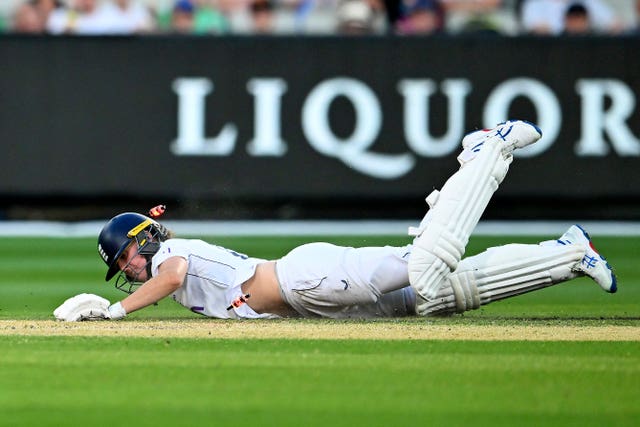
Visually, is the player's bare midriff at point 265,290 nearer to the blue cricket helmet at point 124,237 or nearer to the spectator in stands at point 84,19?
the blue cricket helmet at point 124,237

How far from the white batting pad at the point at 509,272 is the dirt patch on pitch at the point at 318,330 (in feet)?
0.74

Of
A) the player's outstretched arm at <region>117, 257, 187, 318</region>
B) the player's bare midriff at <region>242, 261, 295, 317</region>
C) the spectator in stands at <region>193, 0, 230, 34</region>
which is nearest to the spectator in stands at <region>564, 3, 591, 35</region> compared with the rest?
the spectator in stands at <region>193, 0, 230, 34</region>

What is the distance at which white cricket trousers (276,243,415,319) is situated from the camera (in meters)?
7.63

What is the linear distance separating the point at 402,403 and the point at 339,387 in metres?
0.39

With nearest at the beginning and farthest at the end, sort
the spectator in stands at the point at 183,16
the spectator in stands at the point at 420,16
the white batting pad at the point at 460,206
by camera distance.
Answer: the white batting pad at the point at 460,206, the spectator in stands at the point at 420,16, the spectator in stands at the point at 183,16

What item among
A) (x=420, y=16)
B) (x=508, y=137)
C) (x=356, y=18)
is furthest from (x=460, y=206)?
(x=420, y=16)

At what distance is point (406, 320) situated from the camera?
7973 millimetres

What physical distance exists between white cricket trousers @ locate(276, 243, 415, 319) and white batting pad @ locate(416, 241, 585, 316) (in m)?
0.30

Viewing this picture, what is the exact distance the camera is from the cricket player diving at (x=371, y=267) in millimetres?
7531

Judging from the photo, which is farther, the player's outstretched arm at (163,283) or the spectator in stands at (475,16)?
the spectator in stands at (475,16)

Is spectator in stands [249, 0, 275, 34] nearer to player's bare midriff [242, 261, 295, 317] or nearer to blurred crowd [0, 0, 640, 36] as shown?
blurred crowd [0, 0, 640, 36]

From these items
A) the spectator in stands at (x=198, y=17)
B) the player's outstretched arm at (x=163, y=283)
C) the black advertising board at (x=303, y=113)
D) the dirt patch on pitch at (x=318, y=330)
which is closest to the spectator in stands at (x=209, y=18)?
the spectator in stands at (x=198, y=17)

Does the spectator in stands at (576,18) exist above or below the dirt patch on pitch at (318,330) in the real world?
above

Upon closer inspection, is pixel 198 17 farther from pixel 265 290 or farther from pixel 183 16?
pixel 265 290
